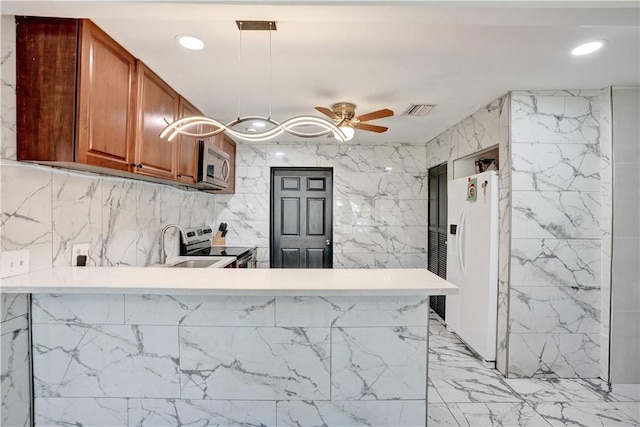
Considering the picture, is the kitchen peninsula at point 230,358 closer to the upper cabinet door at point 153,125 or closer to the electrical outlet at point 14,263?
the electrical outlet at point 14,263

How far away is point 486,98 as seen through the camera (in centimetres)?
277

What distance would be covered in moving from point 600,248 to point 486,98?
1529 millimetres

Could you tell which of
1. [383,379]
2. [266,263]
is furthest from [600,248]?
[266,263]

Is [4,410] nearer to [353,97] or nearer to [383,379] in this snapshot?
[383,379]

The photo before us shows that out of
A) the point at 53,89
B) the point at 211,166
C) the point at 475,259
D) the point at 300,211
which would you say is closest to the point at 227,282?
the point at 53,89

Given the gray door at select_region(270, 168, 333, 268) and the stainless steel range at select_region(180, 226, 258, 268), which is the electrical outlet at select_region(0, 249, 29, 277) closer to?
the stainless steel range at select_region(180, 226, 258, 268)

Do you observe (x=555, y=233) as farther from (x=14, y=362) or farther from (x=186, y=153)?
(x=14, y=362)

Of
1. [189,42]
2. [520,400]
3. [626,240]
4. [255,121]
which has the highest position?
[189,42]

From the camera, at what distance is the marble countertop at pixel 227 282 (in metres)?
1.34

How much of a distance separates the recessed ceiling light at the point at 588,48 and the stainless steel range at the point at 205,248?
3.13 meters

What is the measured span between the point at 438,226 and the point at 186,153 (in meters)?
3.09

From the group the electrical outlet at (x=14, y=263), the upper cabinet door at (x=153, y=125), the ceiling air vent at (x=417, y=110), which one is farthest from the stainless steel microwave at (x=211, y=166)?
the ceiling air vent at (x=417, y=110)

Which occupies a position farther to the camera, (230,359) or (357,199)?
(357,199)

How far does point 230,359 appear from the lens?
1514 millimetres
